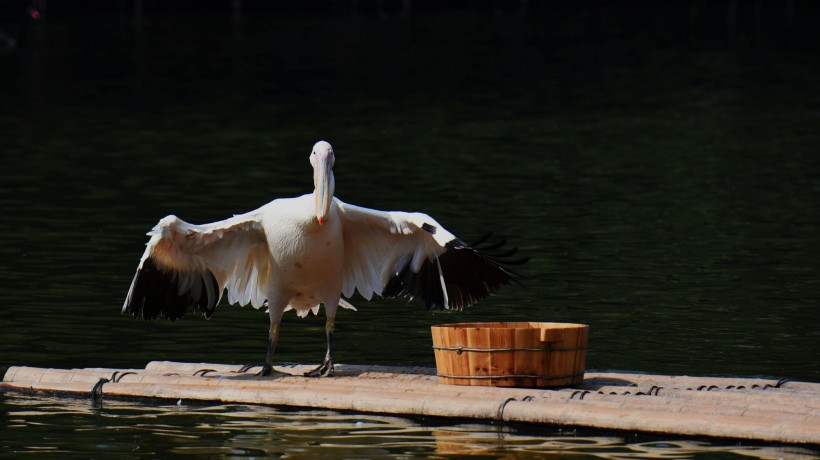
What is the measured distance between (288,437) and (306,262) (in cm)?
182

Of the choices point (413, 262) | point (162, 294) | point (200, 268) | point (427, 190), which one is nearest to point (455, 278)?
point (413, 262)

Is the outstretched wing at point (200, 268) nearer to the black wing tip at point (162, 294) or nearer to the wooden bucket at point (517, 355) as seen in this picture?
the black wing tip at point (162, 294)

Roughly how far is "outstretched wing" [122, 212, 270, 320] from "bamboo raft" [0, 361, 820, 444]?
495mm

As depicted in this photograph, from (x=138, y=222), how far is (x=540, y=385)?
446 inches

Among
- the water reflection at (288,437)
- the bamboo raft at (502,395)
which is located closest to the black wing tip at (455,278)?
the bamboo raft at (502,395)

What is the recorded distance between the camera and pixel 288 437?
11297 mm

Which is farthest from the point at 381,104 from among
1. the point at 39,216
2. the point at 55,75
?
the point at 39,216

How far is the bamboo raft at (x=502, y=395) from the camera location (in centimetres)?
1066

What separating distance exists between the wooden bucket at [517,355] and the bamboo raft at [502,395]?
0.46 feet

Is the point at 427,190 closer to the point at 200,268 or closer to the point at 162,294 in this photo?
the point at 200,268

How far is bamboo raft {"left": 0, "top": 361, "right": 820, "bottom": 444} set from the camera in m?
10.7

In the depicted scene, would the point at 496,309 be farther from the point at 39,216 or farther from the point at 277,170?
the point at 277,170

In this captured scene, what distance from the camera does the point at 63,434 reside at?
1156 cm

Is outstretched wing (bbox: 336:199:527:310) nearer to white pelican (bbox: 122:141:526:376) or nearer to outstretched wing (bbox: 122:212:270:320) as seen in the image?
white pelican (bbox: 122:141:526:376)
